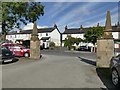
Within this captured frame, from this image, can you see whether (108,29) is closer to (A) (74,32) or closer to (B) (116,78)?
(B) (116,78)

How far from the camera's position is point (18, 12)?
32.8 metres

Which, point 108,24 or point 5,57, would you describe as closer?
point 108,24

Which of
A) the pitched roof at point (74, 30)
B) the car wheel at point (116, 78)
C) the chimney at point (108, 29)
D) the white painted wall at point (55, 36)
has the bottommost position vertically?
the car wheel at point (116, 78)

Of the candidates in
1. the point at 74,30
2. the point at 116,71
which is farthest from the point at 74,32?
the point at 116,71

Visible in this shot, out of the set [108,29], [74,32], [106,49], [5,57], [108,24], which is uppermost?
[74,32]

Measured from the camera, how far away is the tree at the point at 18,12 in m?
29.4

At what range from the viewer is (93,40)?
50250mm

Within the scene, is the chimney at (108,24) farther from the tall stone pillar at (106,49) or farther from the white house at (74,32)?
the white house at (74,32)

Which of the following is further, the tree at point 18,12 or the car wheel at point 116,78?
the tree at point 18,12

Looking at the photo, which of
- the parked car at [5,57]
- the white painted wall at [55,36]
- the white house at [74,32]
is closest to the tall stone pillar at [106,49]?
the parked car at [5,57]

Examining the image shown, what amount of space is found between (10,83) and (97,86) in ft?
12.1

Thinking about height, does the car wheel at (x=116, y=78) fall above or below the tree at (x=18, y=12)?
below

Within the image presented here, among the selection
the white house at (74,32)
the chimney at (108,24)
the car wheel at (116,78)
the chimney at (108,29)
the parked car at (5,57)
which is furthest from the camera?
the white house at (74,32)

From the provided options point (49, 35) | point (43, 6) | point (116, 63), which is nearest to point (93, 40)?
point (43, 6)
